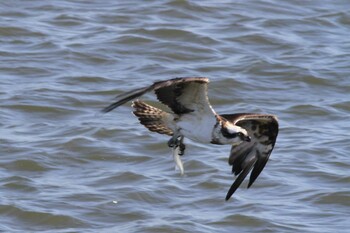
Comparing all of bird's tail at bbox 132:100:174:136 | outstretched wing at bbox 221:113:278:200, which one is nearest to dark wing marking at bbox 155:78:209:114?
bird's tail at bbox 132:100:174:136

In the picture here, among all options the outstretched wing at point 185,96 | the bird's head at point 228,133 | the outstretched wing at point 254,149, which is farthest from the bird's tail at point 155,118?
the outstretched wing at point 254,149

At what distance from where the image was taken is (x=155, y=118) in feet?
25.8

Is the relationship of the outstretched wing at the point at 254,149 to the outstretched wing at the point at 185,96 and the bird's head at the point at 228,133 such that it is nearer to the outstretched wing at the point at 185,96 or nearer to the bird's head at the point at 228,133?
the bird's head at the point at 228,133

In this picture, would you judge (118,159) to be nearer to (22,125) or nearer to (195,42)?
(22,125)

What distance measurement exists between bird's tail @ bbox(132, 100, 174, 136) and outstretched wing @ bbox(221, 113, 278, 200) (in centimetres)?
68

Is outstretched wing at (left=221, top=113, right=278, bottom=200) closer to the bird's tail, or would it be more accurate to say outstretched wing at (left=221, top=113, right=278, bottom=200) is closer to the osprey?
the osprey

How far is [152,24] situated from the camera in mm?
14422

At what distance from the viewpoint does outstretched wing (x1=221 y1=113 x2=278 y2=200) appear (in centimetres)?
846

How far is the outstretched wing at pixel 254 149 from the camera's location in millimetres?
8461

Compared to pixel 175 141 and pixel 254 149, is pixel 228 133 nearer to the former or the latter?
pixel 175 141

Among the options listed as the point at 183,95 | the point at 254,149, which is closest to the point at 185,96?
the point at 183,95

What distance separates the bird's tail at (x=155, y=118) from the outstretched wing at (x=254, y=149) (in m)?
0.68

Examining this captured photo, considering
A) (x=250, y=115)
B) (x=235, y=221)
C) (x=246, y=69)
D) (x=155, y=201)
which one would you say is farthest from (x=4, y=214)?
(x=246, y=69)

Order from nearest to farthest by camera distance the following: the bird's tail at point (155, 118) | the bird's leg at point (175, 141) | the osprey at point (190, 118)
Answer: the osprey at point (190, 118), the bird's leg at point (175, 141), the bird's tail at point (155, 118)
